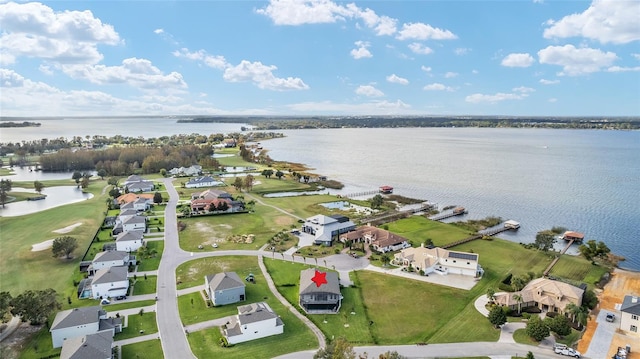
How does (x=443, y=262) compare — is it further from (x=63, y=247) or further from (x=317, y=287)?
(x=63, y=247)

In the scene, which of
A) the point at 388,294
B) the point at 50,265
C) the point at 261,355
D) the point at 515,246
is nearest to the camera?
the point at 261,355

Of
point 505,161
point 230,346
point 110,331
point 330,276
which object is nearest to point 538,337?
point 330,276

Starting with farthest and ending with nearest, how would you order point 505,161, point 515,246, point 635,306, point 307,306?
point 505,161, point 515,246, point 307,306, point 635,306

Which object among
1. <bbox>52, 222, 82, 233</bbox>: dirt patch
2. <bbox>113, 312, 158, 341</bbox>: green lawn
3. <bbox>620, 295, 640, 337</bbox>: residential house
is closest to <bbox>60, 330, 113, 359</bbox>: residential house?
<bbox>113, 312, 158, 341</bbox>: green lawn

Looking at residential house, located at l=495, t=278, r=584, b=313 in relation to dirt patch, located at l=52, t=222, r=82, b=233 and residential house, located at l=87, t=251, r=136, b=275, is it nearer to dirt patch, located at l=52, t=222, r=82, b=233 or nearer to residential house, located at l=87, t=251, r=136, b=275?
residential house, located at l=87, t=251, r=136, b=275

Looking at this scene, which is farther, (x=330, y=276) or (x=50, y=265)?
(x=50, y=265)

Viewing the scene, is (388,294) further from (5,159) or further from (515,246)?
(5,159)
